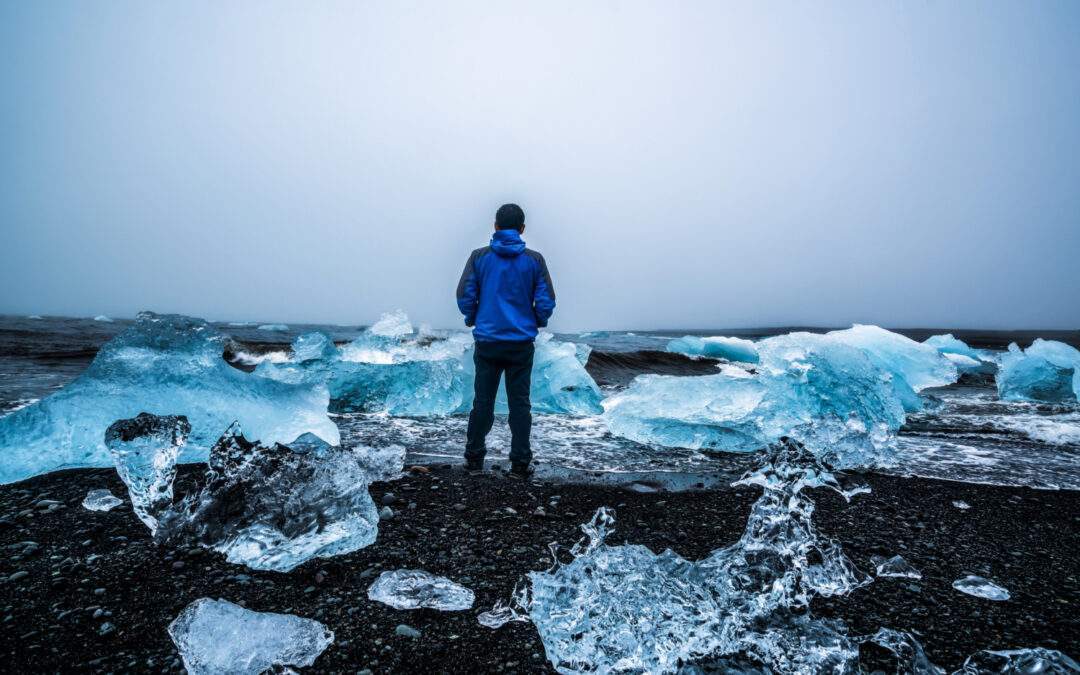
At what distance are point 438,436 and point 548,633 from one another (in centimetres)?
317

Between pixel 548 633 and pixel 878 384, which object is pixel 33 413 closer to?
pixel 548 633

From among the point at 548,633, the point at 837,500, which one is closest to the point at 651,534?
the point at 548,633

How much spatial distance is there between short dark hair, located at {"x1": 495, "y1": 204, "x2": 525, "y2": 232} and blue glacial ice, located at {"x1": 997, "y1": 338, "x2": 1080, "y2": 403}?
8.50 metres

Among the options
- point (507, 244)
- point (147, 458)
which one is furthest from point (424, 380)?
point (147, 458)

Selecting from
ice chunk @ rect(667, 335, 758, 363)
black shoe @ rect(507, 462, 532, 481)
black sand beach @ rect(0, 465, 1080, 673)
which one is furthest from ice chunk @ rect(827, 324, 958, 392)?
black shoe @ rect(507, 462, 532, 481)

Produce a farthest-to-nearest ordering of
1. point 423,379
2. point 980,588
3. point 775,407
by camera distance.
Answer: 1. point 423,379
2. point 775,407
3. point 980,588

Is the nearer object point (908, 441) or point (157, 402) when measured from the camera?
point (157, 402)

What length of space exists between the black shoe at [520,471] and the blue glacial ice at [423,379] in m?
2.35

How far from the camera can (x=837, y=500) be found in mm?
2986

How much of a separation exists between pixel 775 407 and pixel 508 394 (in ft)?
8.19

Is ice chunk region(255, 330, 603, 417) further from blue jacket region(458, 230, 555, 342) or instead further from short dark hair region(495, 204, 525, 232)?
short dark hair region(495, 204, 525, 232)

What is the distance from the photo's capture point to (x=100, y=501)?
2.57 meters

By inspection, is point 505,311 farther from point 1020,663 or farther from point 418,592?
point 1020,663

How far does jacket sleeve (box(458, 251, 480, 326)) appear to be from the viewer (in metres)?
3.84
